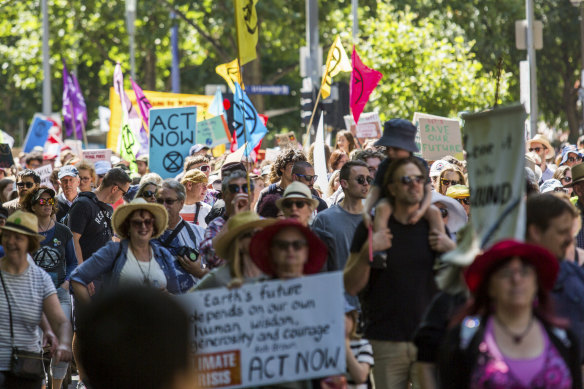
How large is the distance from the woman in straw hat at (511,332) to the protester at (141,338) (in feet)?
5.71

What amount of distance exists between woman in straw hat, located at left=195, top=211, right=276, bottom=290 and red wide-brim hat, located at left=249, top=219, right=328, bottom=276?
0.62 ft

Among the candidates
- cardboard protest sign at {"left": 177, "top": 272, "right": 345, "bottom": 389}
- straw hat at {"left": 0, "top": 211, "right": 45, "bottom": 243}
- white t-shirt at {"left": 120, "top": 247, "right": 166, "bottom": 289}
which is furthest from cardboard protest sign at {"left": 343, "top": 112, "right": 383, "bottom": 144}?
cardboard protest sign at {"left": 177, "top": 272, "right": 345, "bottom": 389}

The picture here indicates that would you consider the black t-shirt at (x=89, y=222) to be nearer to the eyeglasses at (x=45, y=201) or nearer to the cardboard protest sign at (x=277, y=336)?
the eyeglasses at (x=45, y=201)

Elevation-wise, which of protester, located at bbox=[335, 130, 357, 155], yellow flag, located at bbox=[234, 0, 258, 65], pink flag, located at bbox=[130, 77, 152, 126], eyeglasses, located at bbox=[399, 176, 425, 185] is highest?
pink flag, located at bbox=[130, 77, 152, 126]

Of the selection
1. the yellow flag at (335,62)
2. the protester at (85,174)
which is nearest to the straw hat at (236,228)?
the protester at (85,174)

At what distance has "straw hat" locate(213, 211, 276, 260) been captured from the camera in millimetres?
5707

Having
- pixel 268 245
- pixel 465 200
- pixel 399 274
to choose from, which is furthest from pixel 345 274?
pixel 465 200

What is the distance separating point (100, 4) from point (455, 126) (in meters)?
23.6

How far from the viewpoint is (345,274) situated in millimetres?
5953

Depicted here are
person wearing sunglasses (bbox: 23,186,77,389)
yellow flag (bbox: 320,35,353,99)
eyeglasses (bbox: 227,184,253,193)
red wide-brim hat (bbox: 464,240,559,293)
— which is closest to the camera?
red wide-brim hat (bbox: 464,240,559,293)

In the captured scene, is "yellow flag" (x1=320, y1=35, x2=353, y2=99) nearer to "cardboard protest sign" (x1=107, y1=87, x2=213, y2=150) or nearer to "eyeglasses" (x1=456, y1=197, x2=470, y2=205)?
"cardboard protest sign" (x1=107, y1=87, x2=213, y2=150)

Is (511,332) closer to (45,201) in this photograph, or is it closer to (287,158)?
(287,158)

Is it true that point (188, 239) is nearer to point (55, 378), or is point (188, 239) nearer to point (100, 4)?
point (55, 378)

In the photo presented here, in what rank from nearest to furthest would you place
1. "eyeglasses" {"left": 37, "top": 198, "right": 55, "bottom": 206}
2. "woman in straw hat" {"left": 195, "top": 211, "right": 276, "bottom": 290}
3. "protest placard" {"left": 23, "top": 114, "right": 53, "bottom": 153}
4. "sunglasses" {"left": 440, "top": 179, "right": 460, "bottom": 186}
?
1. "woman in straw hat" {"left": 195, "top": 211, "right": 276, "bottom": 290}
2. "eyeglasses" {"left": 37, "top": 198, "right": 55, "bottom": 206}
3. "sunglasses" {"left": 440, "top": 179, "right": 460, "bottom": 186}
4. "protest placard" {"left": 23, "top": 114, "right": 53, "bottom": 153}
